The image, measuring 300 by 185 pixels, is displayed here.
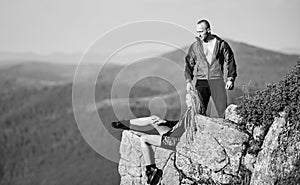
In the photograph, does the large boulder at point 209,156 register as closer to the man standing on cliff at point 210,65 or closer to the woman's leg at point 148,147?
the woman's leg at point 148,147

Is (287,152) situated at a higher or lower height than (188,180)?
higher

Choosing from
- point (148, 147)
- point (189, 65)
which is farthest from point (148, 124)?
point (189, 65)

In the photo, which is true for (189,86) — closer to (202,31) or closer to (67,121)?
(202,31)

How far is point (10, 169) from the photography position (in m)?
154

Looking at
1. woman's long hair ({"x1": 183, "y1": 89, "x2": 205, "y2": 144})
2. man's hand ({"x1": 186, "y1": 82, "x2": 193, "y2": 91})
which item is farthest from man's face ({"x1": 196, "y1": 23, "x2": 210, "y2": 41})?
woman's long hair ({"x1": 183, "y1": 89, "x2": 205, "y2": 144})

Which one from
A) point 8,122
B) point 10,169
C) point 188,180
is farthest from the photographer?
point 8,122

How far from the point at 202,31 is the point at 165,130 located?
2.38 m

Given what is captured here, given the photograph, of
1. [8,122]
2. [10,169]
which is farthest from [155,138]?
[8,122]

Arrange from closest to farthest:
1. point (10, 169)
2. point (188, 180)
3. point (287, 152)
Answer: point (287, 152) → point (188, 180) → point (10, 169)

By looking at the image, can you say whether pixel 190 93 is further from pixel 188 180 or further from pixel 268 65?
pixel 268 65

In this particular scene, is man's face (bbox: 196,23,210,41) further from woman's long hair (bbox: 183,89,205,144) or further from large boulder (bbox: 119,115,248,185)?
large boulder (bbox: 119,115,248,185)

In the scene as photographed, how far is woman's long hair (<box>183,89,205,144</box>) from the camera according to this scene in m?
10.1

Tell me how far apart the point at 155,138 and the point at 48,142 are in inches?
6394

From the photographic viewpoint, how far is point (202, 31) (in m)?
10.6
